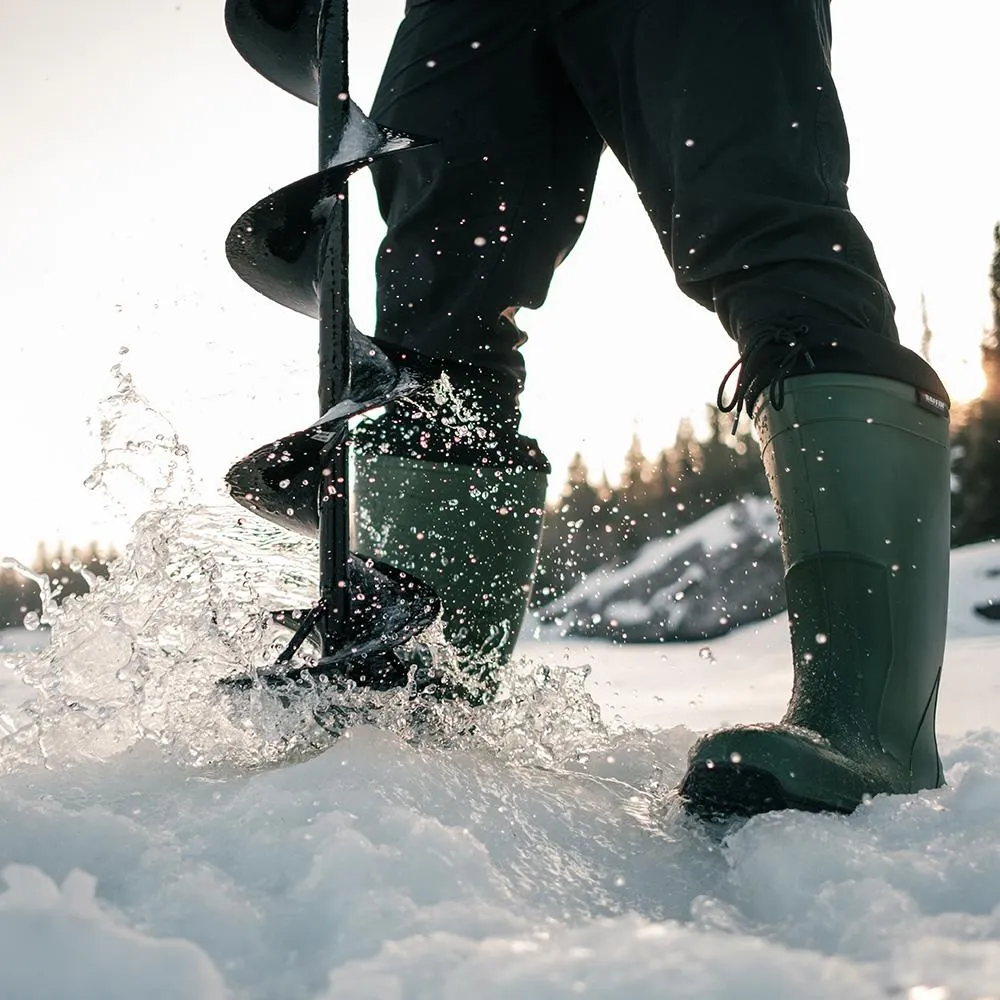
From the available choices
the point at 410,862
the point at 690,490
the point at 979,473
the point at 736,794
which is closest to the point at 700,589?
the point at 979,473

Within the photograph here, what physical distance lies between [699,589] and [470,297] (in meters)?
13.4

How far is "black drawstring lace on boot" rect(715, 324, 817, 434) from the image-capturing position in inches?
49.5

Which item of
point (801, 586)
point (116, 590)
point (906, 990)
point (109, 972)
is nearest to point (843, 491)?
point (801, 586)

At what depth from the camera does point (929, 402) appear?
4.23 feet

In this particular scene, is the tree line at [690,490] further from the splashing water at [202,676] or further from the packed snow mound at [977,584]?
the splashing water at [202,676]

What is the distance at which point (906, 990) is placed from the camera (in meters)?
0.56

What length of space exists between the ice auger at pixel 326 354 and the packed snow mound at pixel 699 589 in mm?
10879

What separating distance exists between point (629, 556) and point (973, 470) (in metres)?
8.71

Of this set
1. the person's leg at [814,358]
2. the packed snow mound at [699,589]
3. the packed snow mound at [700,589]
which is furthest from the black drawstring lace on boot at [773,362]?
the packed snow mound at [699,589]

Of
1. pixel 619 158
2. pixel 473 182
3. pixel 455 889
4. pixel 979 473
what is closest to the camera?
pixel 455 889

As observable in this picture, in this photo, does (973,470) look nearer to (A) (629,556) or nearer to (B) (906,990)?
(A) (629,556)

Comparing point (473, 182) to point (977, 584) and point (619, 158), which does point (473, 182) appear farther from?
point (977, 584)

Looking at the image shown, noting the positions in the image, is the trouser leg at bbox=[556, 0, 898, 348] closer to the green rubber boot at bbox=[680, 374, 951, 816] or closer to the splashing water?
the green rubber boot at bbox=[680, 374, 951, 816]

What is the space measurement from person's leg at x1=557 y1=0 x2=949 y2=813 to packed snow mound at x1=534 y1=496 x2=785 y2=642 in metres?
11.1
